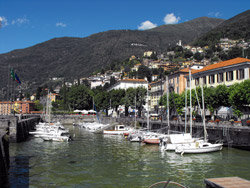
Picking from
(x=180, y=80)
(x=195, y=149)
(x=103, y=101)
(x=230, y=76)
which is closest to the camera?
(x=195, y=149)

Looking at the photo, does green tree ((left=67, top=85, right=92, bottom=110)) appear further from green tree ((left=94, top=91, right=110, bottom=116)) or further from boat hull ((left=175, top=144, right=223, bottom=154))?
boat hull ((left=175, top=144, right=223, bottom=154))

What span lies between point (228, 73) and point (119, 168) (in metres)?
45.8

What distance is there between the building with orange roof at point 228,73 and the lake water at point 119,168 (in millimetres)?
27104

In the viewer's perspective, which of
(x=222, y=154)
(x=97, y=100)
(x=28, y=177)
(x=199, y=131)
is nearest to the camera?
(x=28, y=177)

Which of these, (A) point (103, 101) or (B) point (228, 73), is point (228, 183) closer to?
(B) point (228, 73)

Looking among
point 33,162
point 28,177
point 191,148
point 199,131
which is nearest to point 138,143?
point 199,131

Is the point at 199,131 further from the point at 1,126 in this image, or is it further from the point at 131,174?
the point at 1,126

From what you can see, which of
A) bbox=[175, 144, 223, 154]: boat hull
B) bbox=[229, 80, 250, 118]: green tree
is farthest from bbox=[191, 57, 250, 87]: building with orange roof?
bbox=[175, 144, 223, 154]: boat hull

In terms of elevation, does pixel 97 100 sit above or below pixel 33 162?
above

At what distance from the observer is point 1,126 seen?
42.4 m

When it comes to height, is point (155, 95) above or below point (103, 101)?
above

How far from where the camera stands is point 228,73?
64.4 m

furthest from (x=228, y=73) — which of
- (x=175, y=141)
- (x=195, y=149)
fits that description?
(x=195, y=149)

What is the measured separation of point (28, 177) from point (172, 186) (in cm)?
1256
